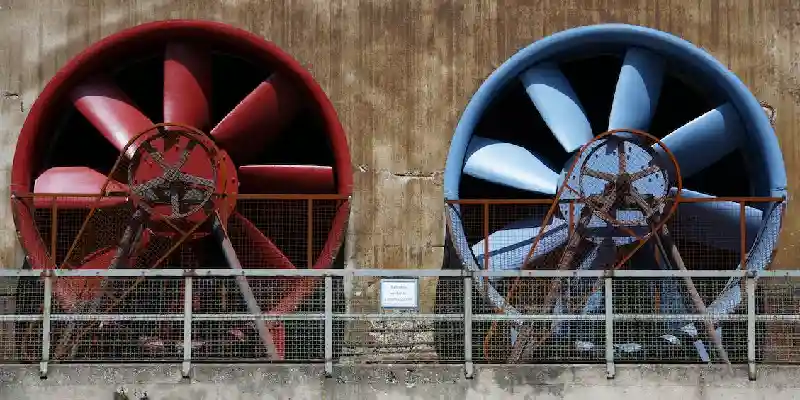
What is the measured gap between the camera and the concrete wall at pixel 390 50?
14523mm

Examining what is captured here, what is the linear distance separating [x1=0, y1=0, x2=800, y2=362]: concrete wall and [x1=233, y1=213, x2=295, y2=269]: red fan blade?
1307 millimetres

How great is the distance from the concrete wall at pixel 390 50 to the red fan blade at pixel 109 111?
976 mm

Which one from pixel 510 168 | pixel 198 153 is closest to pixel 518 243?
pixel 510 168

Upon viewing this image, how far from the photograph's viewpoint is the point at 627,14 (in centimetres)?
1473

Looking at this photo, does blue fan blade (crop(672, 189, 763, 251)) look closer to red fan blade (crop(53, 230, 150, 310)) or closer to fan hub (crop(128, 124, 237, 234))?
fan hub (crop(128, 124, 237, 234))

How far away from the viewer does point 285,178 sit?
13.9 metres

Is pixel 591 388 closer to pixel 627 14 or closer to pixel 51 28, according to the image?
pixel 627 14

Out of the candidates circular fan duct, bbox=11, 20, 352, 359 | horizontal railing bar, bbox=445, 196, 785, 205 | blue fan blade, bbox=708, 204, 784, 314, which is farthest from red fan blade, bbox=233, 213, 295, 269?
blue fan blade, bbox=708, 204, 784, 314

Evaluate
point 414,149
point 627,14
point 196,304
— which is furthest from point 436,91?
point 196,304

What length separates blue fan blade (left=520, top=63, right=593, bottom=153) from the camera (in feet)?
45.2

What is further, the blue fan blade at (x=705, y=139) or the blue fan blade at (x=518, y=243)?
the blue fan blade at (x=705, y=139)

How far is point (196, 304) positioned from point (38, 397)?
64.1 inches

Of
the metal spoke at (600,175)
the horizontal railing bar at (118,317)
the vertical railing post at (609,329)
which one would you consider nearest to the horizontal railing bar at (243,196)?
the horizontal railing bar at (118,317)

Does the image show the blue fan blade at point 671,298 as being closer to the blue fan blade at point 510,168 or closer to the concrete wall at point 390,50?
the blue fan blade at point 510,168
